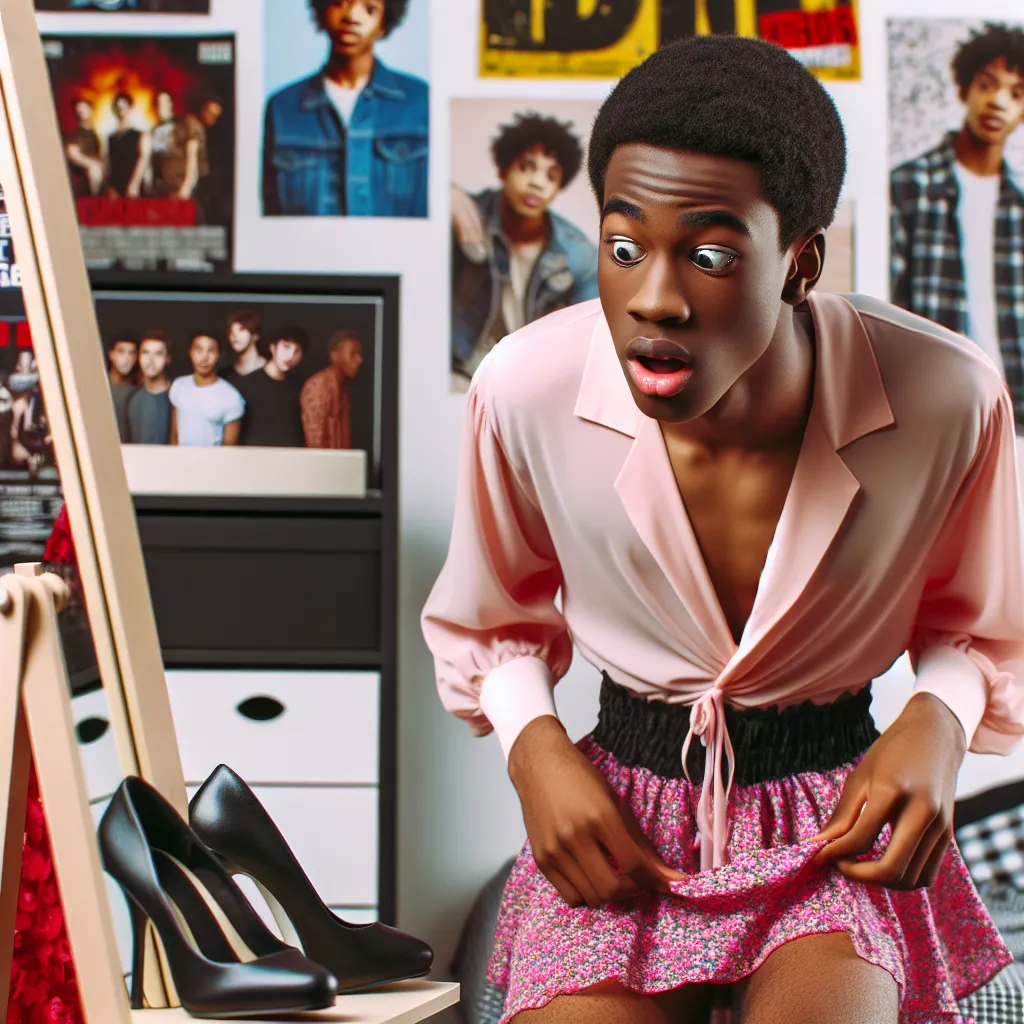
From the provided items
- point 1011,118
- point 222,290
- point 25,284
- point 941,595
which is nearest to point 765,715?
point 941,595

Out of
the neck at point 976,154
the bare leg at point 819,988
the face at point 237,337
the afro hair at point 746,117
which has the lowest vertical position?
the bare leg at point 819,988

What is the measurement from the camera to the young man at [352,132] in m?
2.01

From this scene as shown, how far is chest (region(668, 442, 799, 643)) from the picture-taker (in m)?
1.04

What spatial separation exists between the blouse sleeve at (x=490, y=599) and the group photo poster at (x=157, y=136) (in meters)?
1.05

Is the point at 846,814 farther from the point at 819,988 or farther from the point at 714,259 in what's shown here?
the point at 714,259

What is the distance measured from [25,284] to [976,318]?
1.65 metres

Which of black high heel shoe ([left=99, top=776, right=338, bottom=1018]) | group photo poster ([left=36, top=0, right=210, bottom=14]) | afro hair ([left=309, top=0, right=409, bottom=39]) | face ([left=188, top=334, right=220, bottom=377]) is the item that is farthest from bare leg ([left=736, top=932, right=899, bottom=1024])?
group photo poster ([left=36, top=0, right=210, bottom=14])

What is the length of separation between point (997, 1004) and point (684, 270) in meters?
1.05

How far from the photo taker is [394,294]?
1.69 m

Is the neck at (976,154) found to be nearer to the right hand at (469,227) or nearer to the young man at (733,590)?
the right hand at (469,227)

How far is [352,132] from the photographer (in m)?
2.02

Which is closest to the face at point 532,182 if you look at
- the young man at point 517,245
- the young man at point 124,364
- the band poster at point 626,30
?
the young man at point 517,245

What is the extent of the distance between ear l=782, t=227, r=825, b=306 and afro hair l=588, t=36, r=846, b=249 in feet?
0.04

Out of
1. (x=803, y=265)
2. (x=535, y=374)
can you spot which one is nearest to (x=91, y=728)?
(x=535, y=374)
